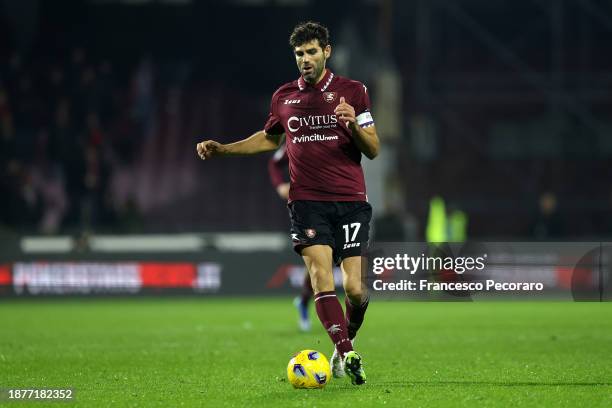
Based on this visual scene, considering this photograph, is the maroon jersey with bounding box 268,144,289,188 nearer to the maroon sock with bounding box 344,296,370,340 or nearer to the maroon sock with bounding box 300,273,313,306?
the maroon sock with bounding box 300,273,313,306

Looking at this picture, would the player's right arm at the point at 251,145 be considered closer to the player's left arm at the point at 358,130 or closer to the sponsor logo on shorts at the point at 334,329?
the player's left arm at the point at 358,130

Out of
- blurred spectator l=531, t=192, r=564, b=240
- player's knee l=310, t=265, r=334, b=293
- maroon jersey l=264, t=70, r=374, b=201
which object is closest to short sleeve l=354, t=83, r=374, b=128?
maroon jersey l=264, t=70, r=374, b=201

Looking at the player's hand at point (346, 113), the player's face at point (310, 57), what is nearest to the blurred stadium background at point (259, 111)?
the player's face at point (310, 57)

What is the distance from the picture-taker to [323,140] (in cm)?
798

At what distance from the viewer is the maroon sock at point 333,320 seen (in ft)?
25.3

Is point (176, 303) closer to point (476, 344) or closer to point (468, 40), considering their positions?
point (476, 344)

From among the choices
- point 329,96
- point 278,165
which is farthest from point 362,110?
point 278,165

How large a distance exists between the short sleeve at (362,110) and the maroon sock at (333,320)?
1.17 m

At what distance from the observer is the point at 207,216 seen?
29078 mm

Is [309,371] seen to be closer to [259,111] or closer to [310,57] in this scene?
[310,57]

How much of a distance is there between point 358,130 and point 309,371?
5.23ft

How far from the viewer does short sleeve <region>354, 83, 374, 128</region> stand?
784cm

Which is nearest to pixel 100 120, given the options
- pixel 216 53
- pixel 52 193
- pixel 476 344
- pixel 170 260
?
pixel 52 193

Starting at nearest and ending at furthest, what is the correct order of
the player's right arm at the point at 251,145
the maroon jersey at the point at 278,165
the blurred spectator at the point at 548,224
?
the player's right arm at the point at 251,145
the maroon jersey at the point at 278,165
the blurred spectator at the point at 548,224
